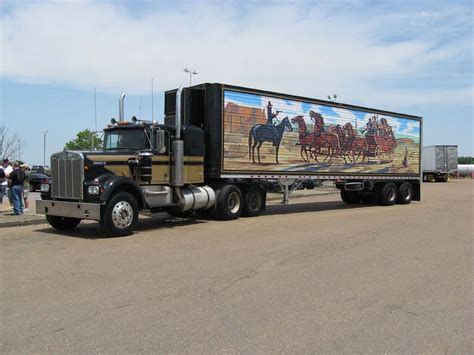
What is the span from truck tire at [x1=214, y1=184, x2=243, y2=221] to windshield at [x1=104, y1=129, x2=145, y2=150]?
3131mm

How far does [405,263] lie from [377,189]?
44.6 ft

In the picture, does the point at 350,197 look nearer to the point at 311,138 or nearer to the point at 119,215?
the point at 311,138

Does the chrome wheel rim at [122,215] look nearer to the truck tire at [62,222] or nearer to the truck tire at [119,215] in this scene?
the truck tire at [119,215]

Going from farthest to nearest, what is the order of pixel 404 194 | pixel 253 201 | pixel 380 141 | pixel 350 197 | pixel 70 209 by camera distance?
pixel 404 194 → pixel 350 197 → pixel 380 141 → pixel 253 201 → pixel 70 209

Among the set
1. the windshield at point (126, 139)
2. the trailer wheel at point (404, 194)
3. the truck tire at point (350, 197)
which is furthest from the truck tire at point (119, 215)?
the trailer wheel at point (404, 194)

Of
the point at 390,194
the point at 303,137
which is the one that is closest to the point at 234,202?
the point at 303,137

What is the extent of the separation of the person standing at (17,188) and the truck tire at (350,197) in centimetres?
1333

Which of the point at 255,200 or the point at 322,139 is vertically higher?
the point at 322,139

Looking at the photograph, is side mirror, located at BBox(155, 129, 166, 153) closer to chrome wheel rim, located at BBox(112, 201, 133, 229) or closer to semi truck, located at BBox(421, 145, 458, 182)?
chrome wheel rim, located at BBox(112, 201, 133, 229)

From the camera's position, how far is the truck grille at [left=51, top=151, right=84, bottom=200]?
1096 cm

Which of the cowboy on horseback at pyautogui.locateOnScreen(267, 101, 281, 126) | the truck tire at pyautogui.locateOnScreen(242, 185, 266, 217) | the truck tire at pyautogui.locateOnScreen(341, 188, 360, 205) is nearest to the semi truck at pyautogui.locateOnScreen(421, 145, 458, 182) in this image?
the truck tire at pyautogui.locateOnScreen(341, 188, 360, 205)

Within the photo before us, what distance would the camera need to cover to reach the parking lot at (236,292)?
180 inches

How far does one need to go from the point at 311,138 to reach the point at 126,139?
24.3 ft

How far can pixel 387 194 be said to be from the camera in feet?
69.8
